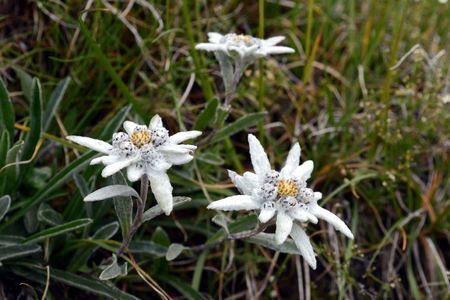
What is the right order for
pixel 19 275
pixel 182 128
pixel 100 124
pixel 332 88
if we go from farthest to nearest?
1. pixel 332 88
2. pixel 100 124
3. pixel 182 128
4. pixel 19 275

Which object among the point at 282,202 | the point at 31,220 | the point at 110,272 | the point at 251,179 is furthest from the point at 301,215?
the point at 31,220

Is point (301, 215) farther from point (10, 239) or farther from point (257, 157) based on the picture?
point (10, 239)

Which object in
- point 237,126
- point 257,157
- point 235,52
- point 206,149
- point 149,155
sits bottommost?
point 206,149

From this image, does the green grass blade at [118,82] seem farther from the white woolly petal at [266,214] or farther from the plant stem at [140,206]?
the white woolly petal at [266,214]

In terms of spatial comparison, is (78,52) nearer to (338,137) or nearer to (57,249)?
(57,249)

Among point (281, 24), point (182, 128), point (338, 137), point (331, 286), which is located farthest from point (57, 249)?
point (281, 24)

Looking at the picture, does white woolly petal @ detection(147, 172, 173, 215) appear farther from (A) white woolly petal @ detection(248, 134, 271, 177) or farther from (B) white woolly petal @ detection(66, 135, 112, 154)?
(A) white woolly petal @ detection(248, 134, 271, 177)

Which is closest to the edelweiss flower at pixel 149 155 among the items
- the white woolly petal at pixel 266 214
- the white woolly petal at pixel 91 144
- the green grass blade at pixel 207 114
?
the white woolly petal at pixel 91 144
